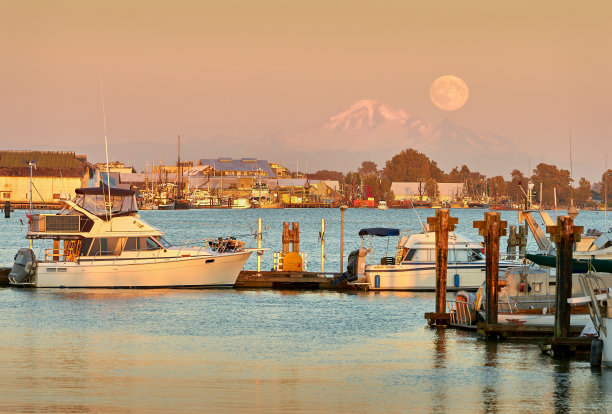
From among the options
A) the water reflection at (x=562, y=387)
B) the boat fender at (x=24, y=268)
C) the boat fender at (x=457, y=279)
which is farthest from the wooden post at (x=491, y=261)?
the boat fender at (x=24, y=268)

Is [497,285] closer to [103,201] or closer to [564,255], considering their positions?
[564,255]

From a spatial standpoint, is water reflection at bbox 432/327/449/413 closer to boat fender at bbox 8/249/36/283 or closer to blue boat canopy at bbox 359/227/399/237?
blue boat canopy at bbox 359/227/399/237

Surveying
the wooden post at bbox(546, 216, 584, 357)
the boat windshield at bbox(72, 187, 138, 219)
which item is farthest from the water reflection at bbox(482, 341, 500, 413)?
the boat windshield at bbox(72, 187, 138, 219)

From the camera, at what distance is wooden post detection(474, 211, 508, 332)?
31.4m

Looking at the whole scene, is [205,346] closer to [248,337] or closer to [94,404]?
[248,337]

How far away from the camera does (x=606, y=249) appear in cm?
3416

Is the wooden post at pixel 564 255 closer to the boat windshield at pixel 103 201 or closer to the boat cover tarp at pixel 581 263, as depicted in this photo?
the boat cover tarp at pixel 581 263

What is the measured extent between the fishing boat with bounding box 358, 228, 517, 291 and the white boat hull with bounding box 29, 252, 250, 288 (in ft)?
21.5

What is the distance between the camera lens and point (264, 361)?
30234mm

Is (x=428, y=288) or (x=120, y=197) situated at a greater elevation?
(x=120, y=197)

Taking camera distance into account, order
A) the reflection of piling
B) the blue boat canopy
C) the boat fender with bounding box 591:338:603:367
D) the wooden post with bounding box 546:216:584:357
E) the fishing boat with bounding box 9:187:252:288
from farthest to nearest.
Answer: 1. the blue boat canopy
2. the fishing boat with bounding box 9:187:252:288
3. the reflection of piling
4. the wooden post with bounding box 546:216:584:357
5. the boat fender with bounding box 591:338:603:367

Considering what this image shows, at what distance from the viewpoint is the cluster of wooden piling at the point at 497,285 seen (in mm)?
27766

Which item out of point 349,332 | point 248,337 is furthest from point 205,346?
point 349,332

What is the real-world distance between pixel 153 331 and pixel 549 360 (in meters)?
14.6
